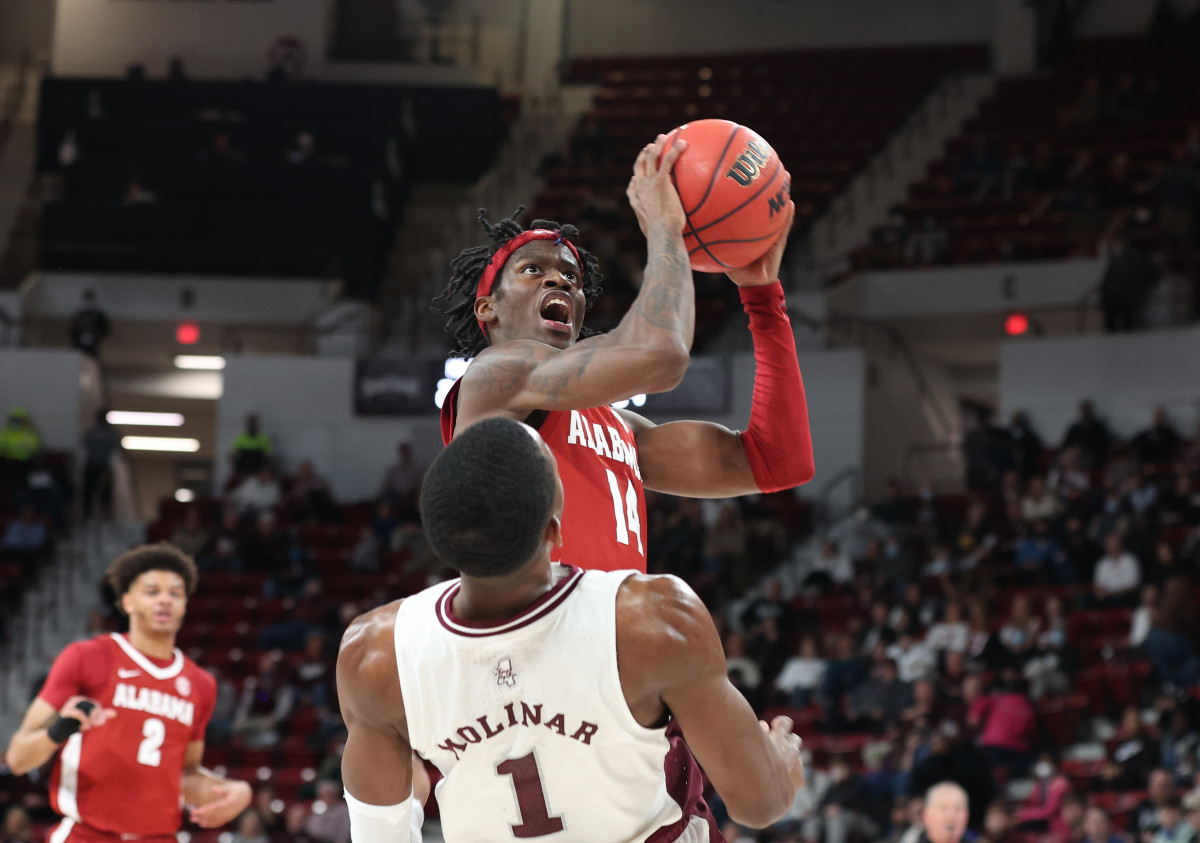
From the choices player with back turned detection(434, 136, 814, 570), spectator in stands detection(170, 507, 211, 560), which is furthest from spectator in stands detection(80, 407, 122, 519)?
player with back turned detection(434, 136, 814, 570)

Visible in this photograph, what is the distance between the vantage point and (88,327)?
19.8m

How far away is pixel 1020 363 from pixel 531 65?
11176mm

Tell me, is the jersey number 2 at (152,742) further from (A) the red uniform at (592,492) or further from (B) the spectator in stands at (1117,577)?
(B) the spectator in stands at (1117,577)

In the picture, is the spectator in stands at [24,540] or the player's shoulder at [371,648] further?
the spectator in stands at [24,540]

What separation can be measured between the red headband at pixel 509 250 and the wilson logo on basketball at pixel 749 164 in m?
0.45

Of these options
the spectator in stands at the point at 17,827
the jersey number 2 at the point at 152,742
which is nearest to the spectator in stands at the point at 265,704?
the spectator in stands at the point at 17,827

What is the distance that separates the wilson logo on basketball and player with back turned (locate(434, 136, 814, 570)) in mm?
138

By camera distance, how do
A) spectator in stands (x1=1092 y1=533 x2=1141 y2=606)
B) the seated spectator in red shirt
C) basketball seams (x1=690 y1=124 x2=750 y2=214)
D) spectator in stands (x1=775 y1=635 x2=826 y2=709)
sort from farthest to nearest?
spectator in stands (x1=775 y1=635 x2=826 y2=709), spectator in stands (x1=1092 y1=533 x2=1141 y2=606), the seated spectator in red shirt, basketball seams (x1=690 y1=124 x2=750 y2=214)

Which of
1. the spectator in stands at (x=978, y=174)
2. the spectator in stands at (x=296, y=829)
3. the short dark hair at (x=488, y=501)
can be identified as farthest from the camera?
the spectator in stands at (x=978, y=174)

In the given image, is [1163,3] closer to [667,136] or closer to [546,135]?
[546,135]

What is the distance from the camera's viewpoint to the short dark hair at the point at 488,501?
2400 mm

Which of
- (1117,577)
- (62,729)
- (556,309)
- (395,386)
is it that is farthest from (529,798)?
(395,386)

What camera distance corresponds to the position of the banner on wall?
19.3 meters

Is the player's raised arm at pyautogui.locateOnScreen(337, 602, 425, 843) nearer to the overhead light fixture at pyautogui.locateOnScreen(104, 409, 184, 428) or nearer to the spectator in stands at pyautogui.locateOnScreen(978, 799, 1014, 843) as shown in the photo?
the spectator in stands at pyautogui.locateOnScreen(978, 799, 1014, 843)
